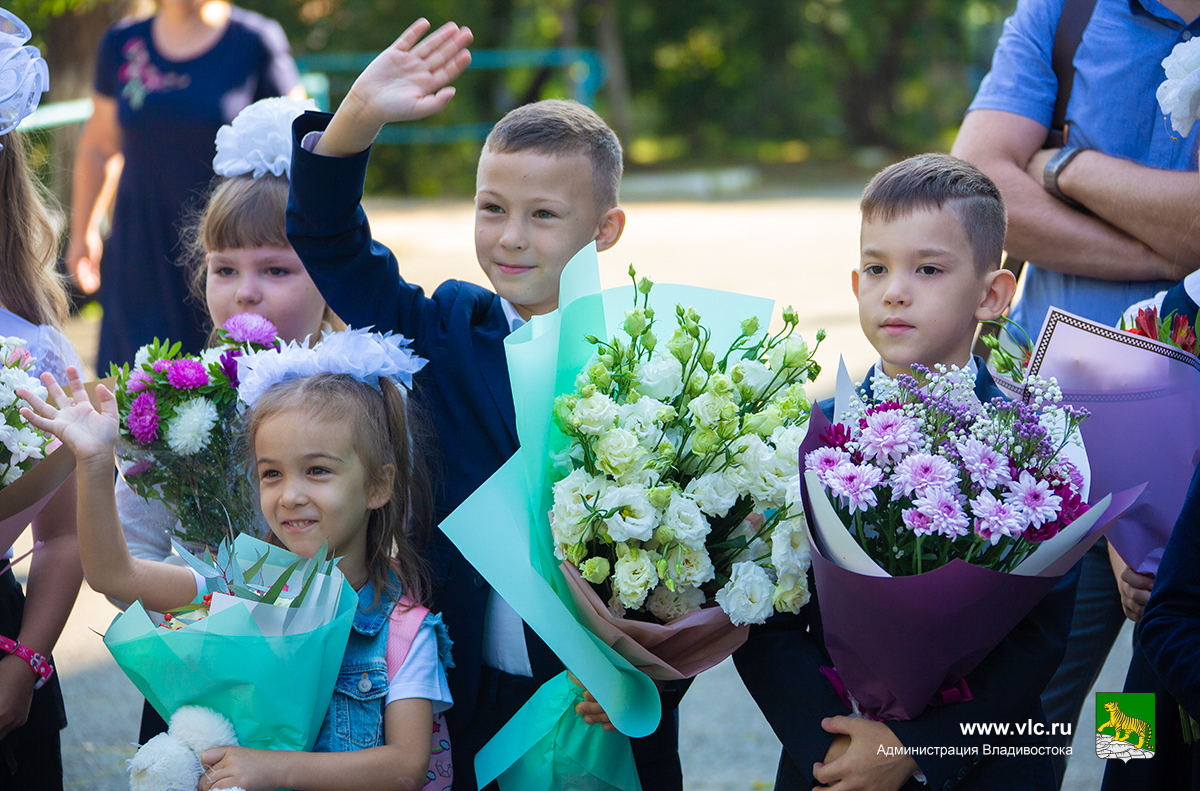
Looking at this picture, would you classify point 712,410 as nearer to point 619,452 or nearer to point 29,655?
point 619,452

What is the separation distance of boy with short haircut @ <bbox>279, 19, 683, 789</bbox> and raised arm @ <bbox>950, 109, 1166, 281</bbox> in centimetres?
96

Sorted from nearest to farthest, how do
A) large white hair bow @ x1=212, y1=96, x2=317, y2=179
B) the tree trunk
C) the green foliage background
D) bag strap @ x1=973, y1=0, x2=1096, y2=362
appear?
bag strap @ x1=973, y1=0, x2=1096, y2=362
large white hair bow @ x1=212, y1=96, x2=317, y2=179
the tree trunk
the green foliage background

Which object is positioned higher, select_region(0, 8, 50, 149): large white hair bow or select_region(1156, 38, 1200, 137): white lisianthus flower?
select_region(0, 8, 50, 149): large white hair bow

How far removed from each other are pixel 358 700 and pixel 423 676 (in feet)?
0.40

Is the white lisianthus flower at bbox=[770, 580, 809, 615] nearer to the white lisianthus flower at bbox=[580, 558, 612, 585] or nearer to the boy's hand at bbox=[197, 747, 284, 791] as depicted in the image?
the white lisianthus flower at bbox=[580, 558, 612, 585]

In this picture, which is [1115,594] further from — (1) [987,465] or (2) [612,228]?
(2) [612,228]

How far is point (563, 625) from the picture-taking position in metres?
1.89

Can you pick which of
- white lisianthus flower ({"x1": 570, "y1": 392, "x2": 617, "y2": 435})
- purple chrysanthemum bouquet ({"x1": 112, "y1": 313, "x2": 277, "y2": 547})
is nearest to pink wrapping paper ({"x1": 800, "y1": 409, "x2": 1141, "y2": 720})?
white lisianthus flower ({"x1": 570, "y1": 392, "x2": 617, "y2": 435})

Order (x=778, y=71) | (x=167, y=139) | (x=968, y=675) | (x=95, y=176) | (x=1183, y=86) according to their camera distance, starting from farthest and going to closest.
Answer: (x=778, y=71) < (x=95, y=176) < (x=167, y=139) < (x=1183, y=86) < (x=968, y=675)

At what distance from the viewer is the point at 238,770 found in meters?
1.86

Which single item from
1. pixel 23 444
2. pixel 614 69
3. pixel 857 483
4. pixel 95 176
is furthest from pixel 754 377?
pixel 614 69

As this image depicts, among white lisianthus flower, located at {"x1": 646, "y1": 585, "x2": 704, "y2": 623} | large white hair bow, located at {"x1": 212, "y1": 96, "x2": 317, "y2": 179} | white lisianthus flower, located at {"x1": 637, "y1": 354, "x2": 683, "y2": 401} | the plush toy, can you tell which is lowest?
the plush toy

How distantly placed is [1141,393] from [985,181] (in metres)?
0.52

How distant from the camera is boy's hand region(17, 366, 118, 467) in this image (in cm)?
197
